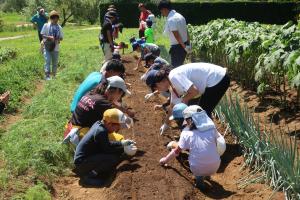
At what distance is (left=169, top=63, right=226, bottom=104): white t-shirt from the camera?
5230 millimetres

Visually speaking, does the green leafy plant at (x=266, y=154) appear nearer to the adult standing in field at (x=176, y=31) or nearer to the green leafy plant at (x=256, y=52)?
the green leafy plant at (x=256, y=52)

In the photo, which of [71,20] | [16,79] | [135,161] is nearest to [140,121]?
[135,161]

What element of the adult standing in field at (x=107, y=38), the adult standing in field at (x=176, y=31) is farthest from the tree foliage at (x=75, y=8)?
the adult standing in field at (x=176, y=31)

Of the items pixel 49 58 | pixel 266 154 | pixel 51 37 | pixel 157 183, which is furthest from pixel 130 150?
pixel 49 58

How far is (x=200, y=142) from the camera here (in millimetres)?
4719

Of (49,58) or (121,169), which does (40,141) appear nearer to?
(121,169)

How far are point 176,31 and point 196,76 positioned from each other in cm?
265

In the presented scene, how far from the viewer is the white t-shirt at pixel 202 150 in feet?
15.5

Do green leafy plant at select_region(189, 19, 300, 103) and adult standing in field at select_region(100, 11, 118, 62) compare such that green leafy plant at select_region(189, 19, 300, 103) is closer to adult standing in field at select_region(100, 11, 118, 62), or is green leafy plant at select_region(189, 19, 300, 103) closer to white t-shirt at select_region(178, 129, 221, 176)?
white t-shirt at select_region(178, 129, 221, 176)

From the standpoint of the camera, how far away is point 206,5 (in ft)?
96.9

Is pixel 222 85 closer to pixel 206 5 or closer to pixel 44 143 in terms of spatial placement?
pixel 44 143

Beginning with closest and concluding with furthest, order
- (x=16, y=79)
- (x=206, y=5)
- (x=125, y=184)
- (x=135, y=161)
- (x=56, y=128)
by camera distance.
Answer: (x=125, y=184) → (x=135, y=161) → (x=56, y=128) → (x=16, y=79) → (x=206, y=5)

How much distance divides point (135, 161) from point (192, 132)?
95 centimetres

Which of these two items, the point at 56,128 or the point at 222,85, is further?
the point at 56,128
